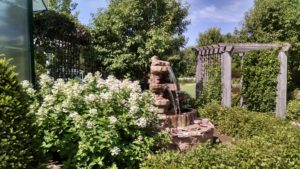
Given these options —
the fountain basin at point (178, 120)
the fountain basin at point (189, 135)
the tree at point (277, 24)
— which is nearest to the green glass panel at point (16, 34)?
the fountain basin at point (178, 120)

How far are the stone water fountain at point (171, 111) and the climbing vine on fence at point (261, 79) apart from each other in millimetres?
3082

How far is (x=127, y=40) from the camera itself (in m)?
8.87

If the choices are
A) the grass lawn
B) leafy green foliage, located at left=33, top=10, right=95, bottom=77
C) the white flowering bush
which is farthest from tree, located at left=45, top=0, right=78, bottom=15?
the white flowering bush

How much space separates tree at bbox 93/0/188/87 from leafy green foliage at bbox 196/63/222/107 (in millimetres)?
1502

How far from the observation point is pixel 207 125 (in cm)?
527

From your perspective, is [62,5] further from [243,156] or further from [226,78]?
[243,156]

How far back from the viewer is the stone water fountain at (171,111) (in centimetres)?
474

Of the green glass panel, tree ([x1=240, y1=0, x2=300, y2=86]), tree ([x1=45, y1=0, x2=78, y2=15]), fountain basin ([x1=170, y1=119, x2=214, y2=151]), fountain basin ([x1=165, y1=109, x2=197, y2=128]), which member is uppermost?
tree ([x1=45, y1=0, x2=78, y2=15])

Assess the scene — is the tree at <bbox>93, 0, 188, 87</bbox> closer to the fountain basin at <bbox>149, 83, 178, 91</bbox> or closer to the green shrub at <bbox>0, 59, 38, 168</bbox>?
the fountain basin at <bbox>149, 83, 178, 91</bbox>

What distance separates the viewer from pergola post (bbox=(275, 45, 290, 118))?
8109 millimetres

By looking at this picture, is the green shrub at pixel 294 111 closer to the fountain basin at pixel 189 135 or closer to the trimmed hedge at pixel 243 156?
the fountain basin at pixel 189 135

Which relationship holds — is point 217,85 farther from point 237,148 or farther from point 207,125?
point 237,148

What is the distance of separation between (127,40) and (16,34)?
4.25 meters

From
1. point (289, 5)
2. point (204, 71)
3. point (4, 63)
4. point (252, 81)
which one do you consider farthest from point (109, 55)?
point (289, 5)
